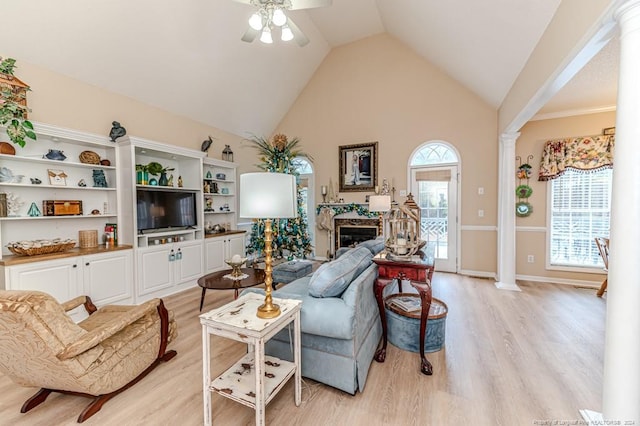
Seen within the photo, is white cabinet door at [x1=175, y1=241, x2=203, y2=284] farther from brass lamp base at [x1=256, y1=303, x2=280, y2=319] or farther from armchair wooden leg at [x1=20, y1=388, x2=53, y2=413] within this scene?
brass lamp base at [x1=256, y1=303, x2=280, y2=319]

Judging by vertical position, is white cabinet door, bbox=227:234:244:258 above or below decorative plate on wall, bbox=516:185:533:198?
below

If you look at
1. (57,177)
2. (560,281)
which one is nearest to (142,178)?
(57,177)

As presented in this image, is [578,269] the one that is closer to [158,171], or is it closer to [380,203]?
[380,203]

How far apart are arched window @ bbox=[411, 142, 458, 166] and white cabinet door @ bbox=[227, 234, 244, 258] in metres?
3.84

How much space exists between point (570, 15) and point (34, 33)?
4906 mm

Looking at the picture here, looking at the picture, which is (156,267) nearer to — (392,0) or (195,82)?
(195,82)

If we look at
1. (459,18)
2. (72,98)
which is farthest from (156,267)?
(459,18)

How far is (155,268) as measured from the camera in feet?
12.5

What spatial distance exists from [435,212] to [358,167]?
1.85 metres

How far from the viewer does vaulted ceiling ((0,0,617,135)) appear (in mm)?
2730

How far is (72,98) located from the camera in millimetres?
3248

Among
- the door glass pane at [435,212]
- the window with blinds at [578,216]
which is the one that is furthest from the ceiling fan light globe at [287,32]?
the window with blinds at [578,216]

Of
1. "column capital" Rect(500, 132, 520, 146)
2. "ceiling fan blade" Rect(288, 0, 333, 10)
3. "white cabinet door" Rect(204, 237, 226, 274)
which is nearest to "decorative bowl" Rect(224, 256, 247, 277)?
"white cabinet door" Rect(204, 237, 226, 274)

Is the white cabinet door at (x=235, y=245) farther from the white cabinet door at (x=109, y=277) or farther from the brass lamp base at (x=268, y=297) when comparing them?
the brass lamp base at (x=268, y=297)
